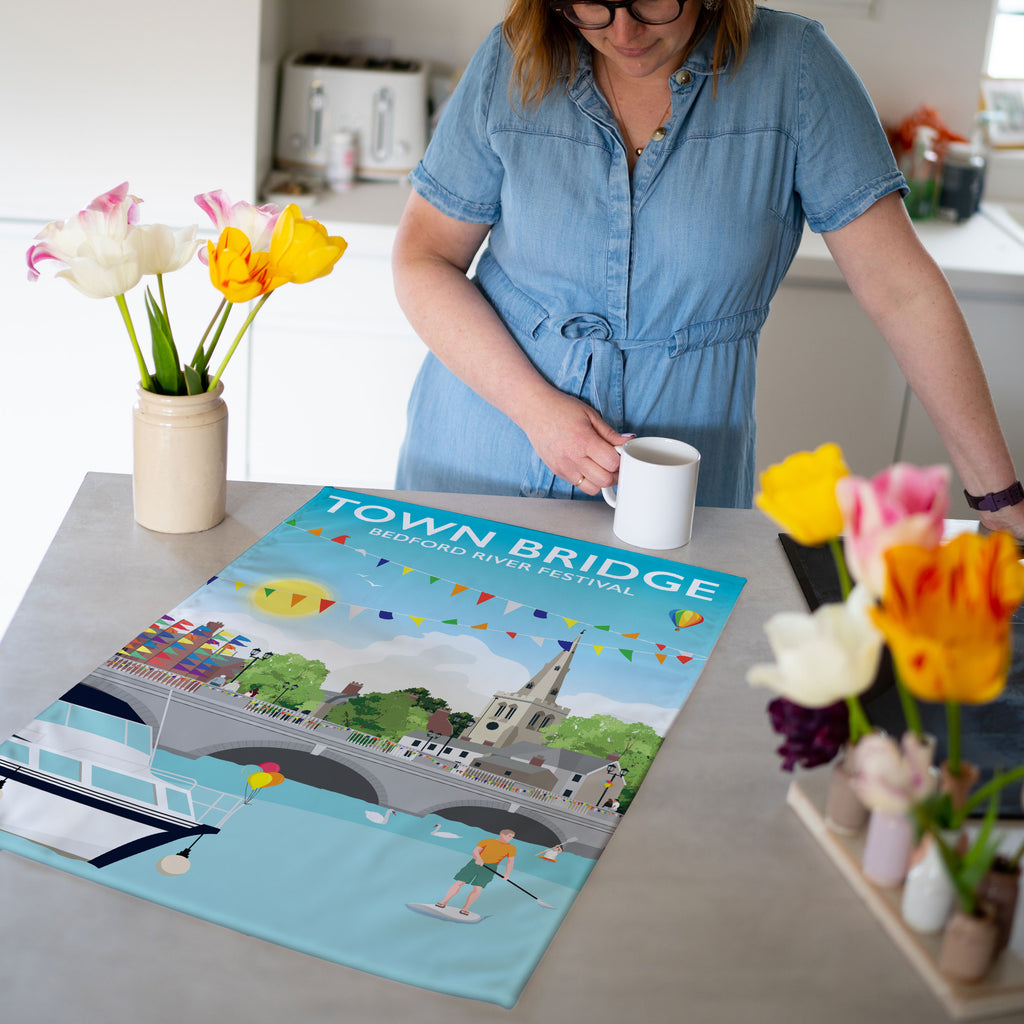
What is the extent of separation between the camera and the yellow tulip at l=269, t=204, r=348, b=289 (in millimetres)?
999

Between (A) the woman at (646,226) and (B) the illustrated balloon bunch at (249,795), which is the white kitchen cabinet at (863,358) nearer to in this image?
(A) the woman at (646,226)

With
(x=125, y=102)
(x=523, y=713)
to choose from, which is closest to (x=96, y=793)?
(x=523, y=713)

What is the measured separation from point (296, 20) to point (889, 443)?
1736mm

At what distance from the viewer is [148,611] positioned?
98 cm

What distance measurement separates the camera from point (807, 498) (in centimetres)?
55

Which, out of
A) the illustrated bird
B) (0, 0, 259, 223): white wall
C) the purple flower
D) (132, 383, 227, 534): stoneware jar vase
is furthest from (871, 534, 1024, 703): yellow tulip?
(0, 0, 259, 223): white wall

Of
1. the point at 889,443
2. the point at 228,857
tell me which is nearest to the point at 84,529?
the point at 228,857

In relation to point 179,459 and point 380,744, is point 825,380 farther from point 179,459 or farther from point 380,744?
point 380,744

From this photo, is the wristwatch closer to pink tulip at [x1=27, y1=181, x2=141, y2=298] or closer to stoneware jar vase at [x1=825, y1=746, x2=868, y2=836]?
stoneware jar vase at [x1=825, y1=746, x2=868, y2=836]

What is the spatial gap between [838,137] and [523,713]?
2.51 feet

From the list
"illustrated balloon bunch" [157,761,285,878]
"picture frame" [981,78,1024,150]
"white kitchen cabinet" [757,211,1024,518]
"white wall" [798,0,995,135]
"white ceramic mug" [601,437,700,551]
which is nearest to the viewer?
"illustrated balloon bunch" [157,761,285,878]

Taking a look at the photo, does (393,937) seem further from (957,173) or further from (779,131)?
(957,173)

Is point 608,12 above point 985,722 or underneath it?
above

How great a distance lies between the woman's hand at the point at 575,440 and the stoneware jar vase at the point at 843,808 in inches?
19.1
